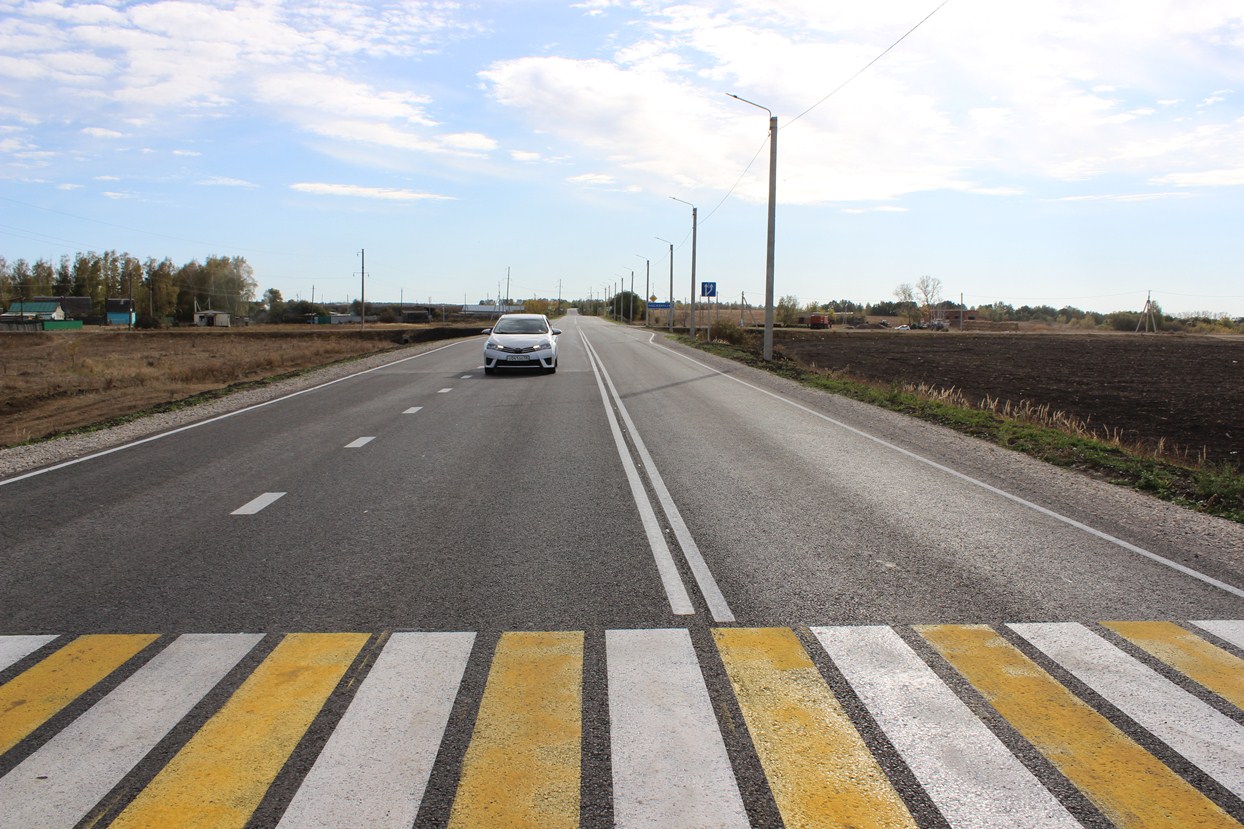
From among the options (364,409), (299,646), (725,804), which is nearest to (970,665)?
(725,804)

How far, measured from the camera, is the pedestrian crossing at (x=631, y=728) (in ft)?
10.7

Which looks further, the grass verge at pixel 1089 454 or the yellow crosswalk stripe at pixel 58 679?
the grass verge at pixel 1089 454

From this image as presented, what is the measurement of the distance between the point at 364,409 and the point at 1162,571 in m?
13.2

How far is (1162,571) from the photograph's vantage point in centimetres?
651

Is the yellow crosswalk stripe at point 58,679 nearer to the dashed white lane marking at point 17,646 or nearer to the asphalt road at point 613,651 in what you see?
the asphalt road at point 613,651

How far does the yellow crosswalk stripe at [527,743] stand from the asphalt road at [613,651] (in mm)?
16

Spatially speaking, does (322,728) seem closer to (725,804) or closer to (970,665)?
(725,804)

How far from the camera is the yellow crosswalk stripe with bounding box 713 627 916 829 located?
324cm

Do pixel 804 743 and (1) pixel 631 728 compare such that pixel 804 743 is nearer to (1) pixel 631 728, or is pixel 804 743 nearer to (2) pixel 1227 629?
(1) pixel 631 728

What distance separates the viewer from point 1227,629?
5234 millimetres

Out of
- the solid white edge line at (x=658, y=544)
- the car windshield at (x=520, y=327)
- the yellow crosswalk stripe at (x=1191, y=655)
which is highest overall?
the car windshield at (x=520, y=327)

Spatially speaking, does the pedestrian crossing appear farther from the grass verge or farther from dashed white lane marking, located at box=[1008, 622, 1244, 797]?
the grass verge

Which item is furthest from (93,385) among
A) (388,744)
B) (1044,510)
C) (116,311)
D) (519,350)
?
(116,311)

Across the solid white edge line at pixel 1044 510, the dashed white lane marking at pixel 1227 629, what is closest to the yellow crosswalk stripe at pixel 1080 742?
the dashed white lane marking at pixel 1227 629
